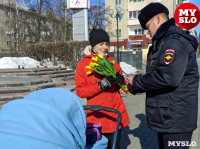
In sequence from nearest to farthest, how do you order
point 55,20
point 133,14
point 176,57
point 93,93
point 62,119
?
point 62,119 → point 176,57 → point 93,93 → point 55,20 → point 133,14

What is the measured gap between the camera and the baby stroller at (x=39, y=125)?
1.38 m

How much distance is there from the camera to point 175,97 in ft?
6.56

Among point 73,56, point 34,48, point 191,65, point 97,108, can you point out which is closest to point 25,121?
point 97,108

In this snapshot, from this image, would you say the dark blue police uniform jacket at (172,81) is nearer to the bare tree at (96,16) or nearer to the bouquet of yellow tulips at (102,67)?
the bouquet of yellow tulips at (102,67)

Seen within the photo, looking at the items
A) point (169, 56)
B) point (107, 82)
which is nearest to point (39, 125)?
point (107, 82)

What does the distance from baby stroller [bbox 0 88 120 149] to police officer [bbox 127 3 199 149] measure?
2.66 feet

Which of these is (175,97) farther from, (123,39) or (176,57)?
(123,39)

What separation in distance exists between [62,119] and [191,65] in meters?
1.35

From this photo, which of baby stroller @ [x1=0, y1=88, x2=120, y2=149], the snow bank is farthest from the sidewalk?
the snow bank

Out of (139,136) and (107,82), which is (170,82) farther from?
(139,136)

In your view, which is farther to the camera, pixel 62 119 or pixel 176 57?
pixel 176 57

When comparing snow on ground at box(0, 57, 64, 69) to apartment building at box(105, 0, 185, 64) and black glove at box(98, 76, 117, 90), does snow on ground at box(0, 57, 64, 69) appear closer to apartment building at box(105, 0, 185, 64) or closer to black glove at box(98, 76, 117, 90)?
black glove at box(98, 76, 117, 90)

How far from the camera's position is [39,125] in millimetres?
1492

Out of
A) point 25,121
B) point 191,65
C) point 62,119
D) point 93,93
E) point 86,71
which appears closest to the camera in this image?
point 25,121
